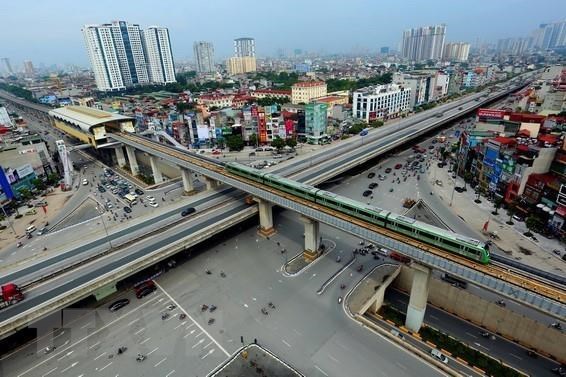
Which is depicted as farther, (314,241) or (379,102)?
(379,102)

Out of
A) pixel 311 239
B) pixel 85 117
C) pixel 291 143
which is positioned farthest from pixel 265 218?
pixel 85 117

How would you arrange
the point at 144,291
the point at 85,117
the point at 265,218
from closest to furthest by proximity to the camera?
the point at 144,291, the point at 265,218, the point at 85,117

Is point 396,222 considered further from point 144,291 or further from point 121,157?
point 121,157

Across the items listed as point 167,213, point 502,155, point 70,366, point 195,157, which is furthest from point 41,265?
point 502,155

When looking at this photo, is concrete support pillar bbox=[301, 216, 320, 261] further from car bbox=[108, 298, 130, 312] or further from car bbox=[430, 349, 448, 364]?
car bbox=[108, 298, 130, 312]

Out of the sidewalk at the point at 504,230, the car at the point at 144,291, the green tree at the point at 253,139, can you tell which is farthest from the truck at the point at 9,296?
the green tree at the point at 253,139

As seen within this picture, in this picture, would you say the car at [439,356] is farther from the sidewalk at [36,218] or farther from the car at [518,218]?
the sidewalk at [36,218]
